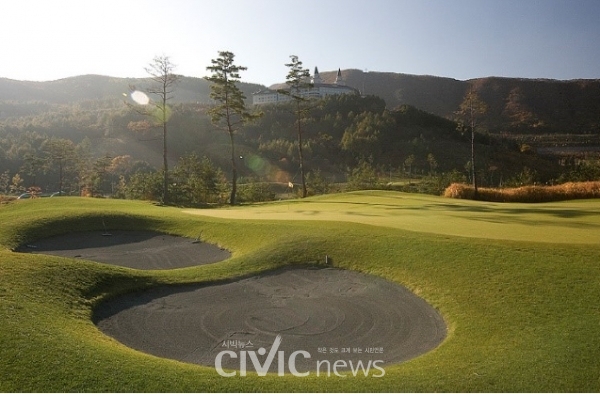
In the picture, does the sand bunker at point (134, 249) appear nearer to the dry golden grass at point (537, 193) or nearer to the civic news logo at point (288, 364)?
the civic news logo at point (288, 364)

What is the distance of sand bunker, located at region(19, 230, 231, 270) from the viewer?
1823cm

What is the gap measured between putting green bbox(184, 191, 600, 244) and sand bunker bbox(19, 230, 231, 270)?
13.9ft

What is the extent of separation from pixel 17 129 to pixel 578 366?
130 metres

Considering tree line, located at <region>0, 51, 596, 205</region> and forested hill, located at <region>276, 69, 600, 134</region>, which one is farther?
forested hill, located at <region>276, 69, 600, 134</region>

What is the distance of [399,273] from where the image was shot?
1445 centimetres

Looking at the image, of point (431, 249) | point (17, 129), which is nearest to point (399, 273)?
point (431, 249)

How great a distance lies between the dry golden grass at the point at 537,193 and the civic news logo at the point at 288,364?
92.6 feet

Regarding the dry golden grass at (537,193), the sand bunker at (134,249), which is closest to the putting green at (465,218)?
the sand bunker at (134,249)

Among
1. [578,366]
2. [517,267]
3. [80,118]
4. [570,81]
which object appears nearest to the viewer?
[578,366]

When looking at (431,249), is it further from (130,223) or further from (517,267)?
(130,223)

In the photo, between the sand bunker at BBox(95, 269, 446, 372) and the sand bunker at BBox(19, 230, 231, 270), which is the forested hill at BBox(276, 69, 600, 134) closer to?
the sand bunker at BBox(19, 230, 231, 270)

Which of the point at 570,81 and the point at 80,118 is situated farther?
the point at 570,81

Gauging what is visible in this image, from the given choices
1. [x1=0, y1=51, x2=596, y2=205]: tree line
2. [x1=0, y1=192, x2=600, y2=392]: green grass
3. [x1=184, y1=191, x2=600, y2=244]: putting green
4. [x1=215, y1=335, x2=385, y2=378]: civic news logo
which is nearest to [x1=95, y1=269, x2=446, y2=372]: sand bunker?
[x1=215, y1=335, x2=385, y2=378]: civic news logo

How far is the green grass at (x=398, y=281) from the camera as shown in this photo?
7953mm
